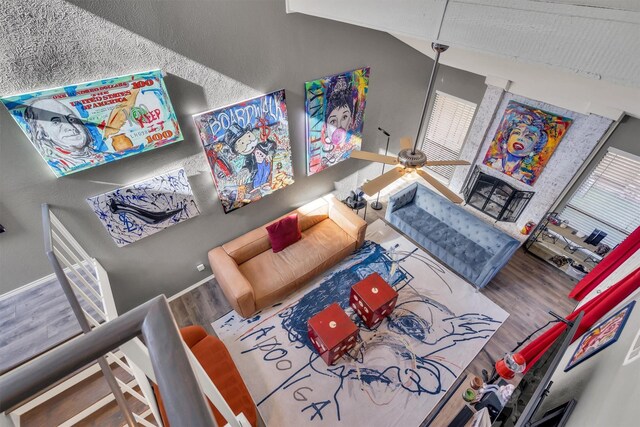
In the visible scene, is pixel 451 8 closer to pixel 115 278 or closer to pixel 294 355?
pixel 294 355

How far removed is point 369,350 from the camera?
3658 millimetres

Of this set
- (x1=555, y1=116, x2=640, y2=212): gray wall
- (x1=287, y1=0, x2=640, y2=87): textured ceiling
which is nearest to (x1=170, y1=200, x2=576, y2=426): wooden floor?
(x1=555, y1=116, x2=640, y2=212): gray wall

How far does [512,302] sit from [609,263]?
48.1 inches

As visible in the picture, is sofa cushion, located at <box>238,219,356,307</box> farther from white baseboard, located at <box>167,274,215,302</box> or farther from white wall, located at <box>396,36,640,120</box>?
white wall, located at <box>396,36,640,120</box>

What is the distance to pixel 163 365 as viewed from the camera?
1.41ft

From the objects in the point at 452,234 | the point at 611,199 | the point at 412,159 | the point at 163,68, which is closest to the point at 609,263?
the point at 611,199

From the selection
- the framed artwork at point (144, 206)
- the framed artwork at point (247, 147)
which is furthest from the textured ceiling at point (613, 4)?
the framed artwork at point (144, 206)

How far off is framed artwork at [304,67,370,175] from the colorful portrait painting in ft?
7.75

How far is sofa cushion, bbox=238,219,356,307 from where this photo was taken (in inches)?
157

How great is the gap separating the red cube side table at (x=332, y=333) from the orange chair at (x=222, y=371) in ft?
3.04

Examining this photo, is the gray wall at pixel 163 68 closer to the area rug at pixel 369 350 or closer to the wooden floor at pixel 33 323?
the wooden floor at pixel 33 323

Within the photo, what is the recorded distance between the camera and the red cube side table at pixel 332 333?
3270 millimetres

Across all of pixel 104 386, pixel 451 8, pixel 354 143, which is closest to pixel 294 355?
pixel 104 386

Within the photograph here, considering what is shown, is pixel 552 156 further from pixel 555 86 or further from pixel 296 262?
pixel 296 262
